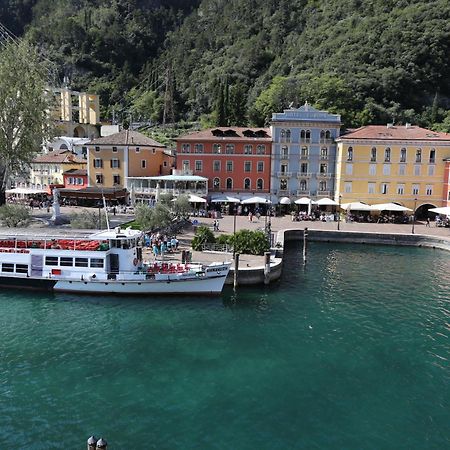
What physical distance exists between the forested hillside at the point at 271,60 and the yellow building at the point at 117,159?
2885 cm

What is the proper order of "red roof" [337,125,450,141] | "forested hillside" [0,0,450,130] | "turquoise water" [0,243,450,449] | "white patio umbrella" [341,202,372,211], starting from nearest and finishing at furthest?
"turquoise water" [0,243,450,449]
"white patio umbrella" [341,202,372,211]
"red roof" [337,125,450,141]
"forested hillside" [0,0,450,130]

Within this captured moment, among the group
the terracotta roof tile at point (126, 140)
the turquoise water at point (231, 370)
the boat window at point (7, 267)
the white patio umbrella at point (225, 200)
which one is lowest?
the turquoise water at point (231, 370)

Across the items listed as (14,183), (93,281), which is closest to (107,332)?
(93,281)

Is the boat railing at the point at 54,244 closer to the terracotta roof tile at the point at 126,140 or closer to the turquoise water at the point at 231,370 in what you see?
the turquoise water at the point at 231,370

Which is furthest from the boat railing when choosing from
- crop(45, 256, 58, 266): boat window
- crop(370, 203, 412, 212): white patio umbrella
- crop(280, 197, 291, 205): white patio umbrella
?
crop(370, 203, 412, 212): white patio umbrella

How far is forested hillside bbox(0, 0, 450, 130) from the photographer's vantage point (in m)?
101

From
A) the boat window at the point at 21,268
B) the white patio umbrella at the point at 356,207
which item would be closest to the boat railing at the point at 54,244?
the boat window at the point at 21,268

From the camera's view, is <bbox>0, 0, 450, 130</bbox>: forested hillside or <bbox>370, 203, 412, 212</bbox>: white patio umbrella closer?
<bbox>370, 203, 412, 212</bbox>: white patio umbrella

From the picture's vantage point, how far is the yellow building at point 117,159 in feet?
229

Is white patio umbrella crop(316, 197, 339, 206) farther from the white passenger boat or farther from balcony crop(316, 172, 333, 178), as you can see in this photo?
the white passenger boat

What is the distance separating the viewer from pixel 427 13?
114 metres

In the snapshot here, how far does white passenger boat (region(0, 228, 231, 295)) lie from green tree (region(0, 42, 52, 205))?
24100 mm

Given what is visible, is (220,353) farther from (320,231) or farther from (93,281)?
(320,231)

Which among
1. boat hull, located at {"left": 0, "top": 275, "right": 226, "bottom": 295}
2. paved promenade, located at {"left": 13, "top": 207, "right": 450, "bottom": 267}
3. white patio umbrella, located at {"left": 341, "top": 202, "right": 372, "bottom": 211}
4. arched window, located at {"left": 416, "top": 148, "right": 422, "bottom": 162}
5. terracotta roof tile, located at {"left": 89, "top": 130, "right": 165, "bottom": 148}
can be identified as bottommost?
boat hull, located at {"left": 0, "top": 275, "right": 226, "bottom": 295}
